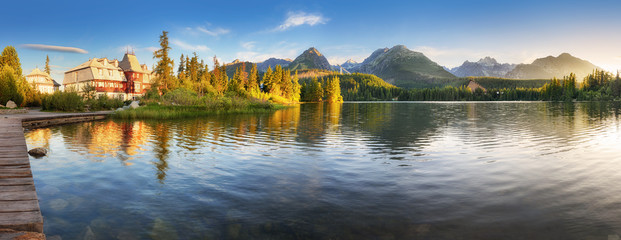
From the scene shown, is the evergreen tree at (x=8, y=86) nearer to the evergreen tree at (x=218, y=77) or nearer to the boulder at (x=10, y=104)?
the boulder at (x=10, y=104)

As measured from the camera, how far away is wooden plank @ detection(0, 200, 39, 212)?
6.96m

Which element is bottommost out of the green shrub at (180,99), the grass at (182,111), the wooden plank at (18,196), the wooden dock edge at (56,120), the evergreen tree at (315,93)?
the wooden plank at (18,196)

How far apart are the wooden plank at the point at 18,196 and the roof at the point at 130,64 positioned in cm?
10881

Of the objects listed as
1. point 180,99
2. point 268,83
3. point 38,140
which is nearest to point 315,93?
point 268,83

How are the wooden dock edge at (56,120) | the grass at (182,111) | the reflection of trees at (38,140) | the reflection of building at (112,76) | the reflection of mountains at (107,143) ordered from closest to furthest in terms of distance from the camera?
the reflection of mountains at (107,143) < the reflection of trees at (38,140) < the wooden dock edge at (56,120) < the grass at (182,111) < the reflection of building at (112,76)

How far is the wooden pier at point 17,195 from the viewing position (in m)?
6.34

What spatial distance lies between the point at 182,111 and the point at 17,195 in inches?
1713

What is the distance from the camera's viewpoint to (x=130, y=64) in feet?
344

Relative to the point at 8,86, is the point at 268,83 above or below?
above

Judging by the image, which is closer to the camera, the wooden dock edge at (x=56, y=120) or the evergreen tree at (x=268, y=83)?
the wooden dock edge at (x=56, y=120)

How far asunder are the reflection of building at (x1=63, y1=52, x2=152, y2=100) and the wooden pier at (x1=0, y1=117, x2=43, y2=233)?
8600 cm

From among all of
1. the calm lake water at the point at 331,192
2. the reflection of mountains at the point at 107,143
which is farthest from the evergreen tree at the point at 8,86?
the calm lake water at the point at 331,192

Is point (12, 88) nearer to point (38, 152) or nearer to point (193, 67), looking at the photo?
point (38, 152)

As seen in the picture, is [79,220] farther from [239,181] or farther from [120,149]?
[120,149]
